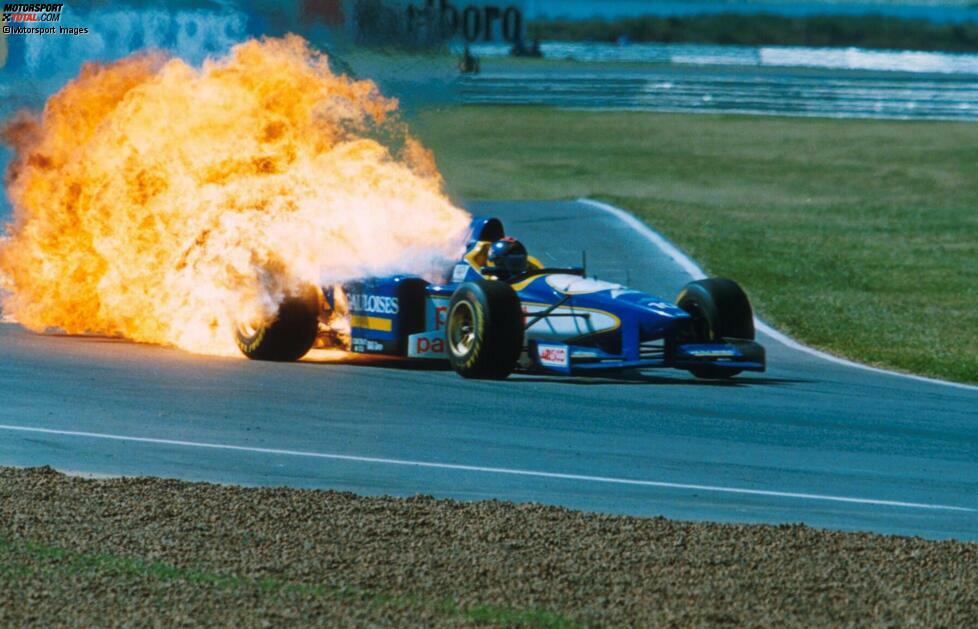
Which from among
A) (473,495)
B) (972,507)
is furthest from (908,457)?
(473,495)

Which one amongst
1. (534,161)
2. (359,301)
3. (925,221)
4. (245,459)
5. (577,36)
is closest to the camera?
(245,459)

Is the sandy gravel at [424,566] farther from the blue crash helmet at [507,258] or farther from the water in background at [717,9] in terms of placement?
the water in background at [717,9]

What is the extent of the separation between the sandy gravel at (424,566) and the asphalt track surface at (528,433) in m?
0.73

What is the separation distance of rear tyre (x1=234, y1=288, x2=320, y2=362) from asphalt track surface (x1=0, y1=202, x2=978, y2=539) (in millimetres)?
279

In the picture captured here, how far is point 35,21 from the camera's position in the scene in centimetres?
2105

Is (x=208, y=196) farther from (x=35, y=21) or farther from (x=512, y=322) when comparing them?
(x=35, y=21)

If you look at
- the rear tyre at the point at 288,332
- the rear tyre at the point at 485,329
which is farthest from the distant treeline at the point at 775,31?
the rear tyre at the point at 485,329

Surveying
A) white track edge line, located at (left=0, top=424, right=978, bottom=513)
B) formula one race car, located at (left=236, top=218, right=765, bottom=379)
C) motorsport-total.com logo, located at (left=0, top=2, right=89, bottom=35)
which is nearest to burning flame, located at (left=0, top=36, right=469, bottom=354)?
formula one race car, located at (left=236, top=218, right=765, bottom=379)

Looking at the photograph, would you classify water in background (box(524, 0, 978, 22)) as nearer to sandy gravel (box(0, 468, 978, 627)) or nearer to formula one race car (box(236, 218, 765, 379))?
formula one race car (box(236, 218, 765, 379))

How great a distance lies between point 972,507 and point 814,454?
1840mm

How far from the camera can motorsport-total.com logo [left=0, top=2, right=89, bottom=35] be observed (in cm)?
1992

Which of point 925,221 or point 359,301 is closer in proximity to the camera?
point 359,301

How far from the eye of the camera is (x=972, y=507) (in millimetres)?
10188

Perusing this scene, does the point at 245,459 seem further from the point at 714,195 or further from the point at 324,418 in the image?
the point at 714,195
